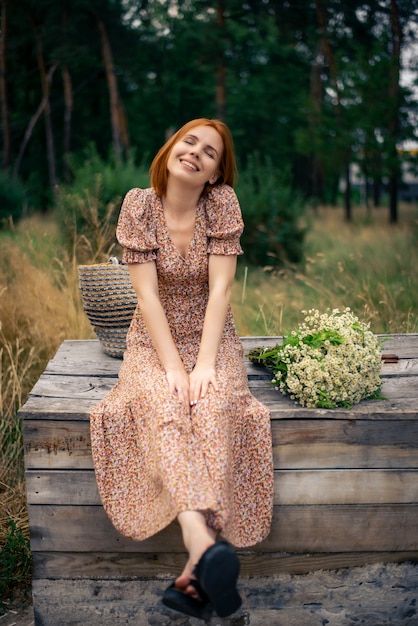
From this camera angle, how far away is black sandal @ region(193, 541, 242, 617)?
171cm

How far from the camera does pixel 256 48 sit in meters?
19.4

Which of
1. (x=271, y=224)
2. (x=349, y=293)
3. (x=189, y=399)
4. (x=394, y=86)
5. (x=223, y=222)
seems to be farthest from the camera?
(x=394, y=86)

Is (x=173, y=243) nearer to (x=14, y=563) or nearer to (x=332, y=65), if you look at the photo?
(x=14, y=563)

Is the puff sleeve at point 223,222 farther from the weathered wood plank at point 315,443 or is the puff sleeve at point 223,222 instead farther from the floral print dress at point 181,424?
the weathered wood plank at point 315,443

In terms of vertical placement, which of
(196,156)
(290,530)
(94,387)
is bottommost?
(290,530)

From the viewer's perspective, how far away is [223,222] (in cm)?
255

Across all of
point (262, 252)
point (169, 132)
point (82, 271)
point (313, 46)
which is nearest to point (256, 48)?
point (313, 46)

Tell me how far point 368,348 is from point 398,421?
29 centimetres

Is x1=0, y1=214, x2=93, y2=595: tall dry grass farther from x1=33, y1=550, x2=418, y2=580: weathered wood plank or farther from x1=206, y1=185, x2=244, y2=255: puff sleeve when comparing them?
x1=206, y1=185, x2=244, y2=255: puff sleeve

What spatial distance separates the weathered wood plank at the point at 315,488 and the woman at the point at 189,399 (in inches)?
4.8

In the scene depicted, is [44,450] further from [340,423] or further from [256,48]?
[256,48]

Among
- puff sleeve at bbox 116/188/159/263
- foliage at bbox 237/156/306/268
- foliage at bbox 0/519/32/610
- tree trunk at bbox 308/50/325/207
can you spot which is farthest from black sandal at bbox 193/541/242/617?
tree trunk at bbox 308/50/325/207

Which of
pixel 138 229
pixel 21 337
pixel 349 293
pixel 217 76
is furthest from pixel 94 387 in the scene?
pixel 217 76

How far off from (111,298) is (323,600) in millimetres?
1575
